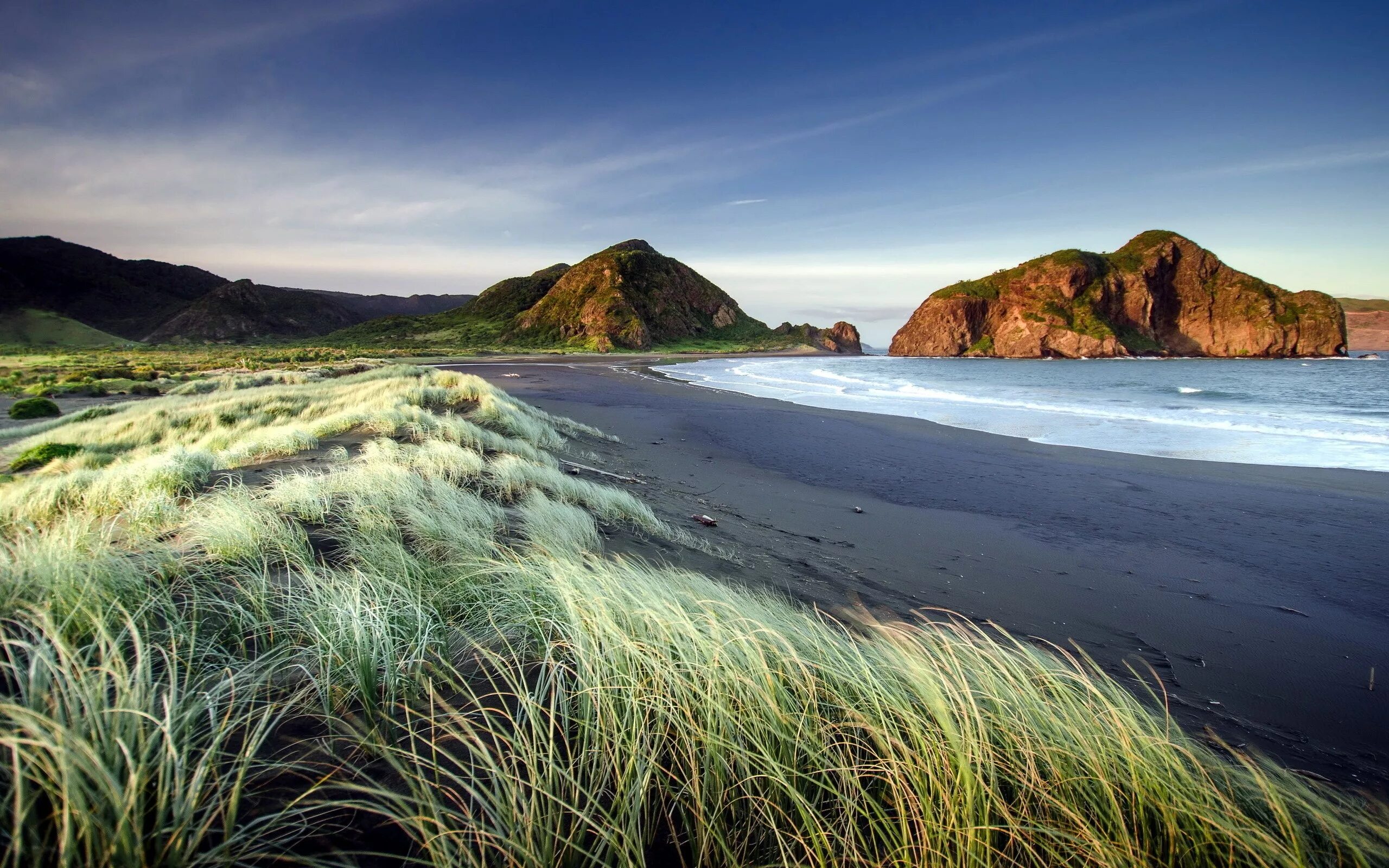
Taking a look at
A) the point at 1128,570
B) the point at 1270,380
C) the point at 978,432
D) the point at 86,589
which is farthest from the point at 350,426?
the point at 1270,380

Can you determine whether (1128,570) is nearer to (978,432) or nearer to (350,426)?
(978,432)

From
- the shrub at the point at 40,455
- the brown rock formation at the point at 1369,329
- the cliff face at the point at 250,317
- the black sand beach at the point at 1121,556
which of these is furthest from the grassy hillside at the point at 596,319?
the brown rock formation at the point at 1369,329

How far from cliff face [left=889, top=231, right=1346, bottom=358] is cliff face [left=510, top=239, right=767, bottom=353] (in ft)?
182

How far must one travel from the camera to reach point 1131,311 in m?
115

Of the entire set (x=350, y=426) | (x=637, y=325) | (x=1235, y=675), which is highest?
(x=637, y=325)

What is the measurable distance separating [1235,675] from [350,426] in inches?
460

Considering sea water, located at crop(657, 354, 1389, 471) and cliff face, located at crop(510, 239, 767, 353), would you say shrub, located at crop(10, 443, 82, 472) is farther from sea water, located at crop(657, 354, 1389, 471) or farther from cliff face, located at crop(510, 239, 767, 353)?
cliff face, located at crop(510, 239, 767, 353)

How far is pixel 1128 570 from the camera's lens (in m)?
5.64

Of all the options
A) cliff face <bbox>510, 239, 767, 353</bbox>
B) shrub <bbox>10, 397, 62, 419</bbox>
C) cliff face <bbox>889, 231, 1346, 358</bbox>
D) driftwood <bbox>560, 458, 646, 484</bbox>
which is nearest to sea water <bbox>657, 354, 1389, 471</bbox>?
driftwood <bbox>560, 458, 646, 484</bbox>

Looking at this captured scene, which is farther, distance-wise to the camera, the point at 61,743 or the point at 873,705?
the point at 873,705

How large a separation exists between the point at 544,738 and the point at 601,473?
6962 mm

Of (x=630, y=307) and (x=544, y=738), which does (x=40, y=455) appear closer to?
(x=544, y=738)

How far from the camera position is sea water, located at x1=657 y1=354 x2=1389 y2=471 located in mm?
13203

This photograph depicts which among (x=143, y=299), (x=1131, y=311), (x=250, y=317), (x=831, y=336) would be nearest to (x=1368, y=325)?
(x=1131, y=311)
